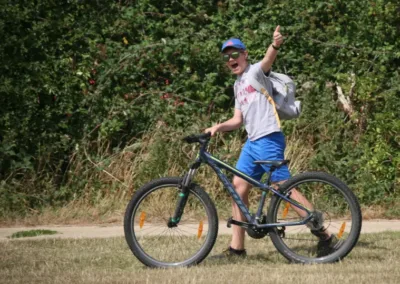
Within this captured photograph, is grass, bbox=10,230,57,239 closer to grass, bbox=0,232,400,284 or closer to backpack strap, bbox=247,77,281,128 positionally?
grass, bbox=0,232,400,284

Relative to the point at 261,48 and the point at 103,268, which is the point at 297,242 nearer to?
the point at 103,268

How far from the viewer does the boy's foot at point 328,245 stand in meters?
7.67

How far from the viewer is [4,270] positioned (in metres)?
7.68

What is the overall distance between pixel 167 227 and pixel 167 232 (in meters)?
0.04

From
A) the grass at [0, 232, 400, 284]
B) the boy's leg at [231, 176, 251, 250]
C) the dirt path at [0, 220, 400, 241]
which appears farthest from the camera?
the dirt path at [0, 220, 400, 241]

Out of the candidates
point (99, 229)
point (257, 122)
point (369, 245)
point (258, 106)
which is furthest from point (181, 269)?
point (99, 229)

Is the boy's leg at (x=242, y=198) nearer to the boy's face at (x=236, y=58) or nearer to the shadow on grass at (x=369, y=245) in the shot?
the boy's face at (x=236, y=58)

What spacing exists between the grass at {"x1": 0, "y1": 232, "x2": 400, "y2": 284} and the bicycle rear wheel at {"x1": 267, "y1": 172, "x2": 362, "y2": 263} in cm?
15

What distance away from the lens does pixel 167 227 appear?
785 cm

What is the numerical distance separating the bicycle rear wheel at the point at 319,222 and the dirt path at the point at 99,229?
1691 millimetres

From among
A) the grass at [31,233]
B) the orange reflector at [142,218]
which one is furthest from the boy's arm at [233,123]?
the grass at [31,233]

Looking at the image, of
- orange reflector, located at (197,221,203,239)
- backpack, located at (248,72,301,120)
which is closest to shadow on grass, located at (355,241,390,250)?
backpack, located at (248,72,301,120)

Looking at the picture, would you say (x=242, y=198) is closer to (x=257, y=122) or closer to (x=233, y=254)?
(x=233, y=254)

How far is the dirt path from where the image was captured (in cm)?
960
